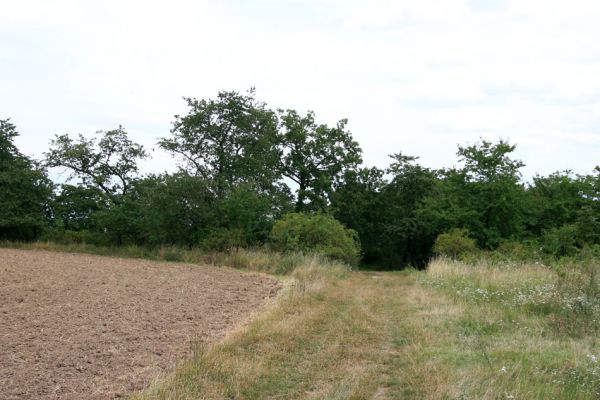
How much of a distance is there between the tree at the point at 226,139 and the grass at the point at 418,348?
2580 centimetres

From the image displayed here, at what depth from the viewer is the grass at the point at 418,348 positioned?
5.96m

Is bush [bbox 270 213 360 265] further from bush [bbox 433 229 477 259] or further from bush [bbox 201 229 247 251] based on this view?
bush [bbox 433 229 477 259]

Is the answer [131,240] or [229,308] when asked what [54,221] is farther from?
[229,308]

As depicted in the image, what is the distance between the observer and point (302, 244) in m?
27.0

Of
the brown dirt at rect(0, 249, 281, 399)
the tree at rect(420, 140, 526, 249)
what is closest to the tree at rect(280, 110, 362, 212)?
the tree at rect(420, 140, 526, 249)

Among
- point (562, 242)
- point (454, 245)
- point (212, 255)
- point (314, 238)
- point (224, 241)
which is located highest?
point (562, 242)

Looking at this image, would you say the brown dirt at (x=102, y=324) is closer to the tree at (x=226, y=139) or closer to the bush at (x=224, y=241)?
the bush at (x=224, y=241)

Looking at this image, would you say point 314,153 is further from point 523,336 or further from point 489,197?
point 523,336

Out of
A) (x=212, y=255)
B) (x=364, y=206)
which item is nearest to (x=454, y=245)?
(x=212, y=255)

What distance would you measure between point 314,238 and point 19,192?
22.1m

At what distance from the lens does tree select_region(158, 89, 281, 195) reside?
38.9m

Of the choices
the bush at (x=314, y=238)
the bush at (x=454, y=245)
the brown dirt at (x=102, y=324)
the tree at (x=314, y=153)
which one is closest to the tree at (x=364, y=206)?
the tree at (x=314, y=153)

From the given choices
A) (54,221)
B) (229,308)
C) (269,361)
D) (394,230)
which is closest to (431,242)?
(394,230)

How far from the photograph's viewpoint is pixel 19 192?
34.8 metres
